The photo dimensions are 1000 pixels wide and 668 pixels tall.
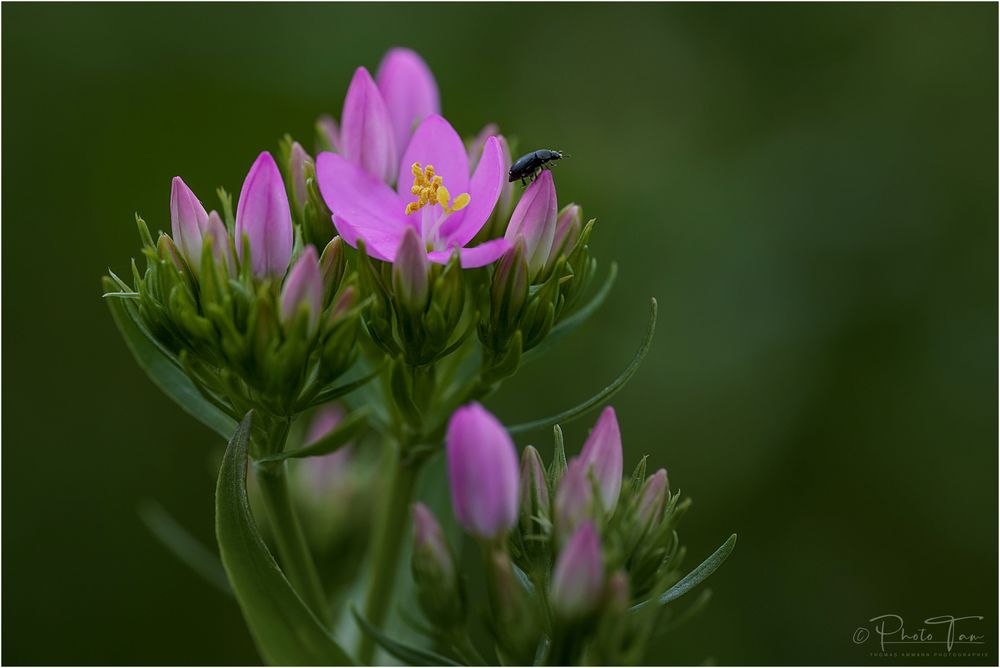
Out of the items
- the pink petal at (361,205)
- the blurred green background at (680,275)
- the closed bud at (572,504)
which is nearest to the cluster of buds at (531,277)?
the pink petal at (361,205)

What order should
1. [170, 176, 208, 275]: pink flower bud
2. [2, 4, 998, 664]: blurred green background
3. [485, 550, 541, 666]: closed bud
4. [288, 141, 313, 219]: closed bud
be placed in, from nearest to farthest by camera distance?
[485, 550, 541, 666]: closed bud < [170, 176, 208, 275]: pink flower bud < [288, 141, 313, 219]: closed bud < [2, 4, 998, 664]: blurred green background

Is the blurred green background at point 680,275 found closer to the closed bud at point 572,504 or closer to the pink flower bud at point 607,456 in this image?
the pink flower bud at point 607,456

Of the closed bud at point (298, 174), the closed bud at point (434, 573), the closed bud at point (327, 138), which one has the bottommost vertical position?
the closed bud at point (434, 573)

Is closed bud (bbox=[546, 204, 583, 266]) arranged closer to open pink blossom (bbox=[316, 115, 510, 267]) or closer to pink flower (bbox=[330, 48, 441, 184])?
open pink blossom (bbox=[316, 115, 510, 267])

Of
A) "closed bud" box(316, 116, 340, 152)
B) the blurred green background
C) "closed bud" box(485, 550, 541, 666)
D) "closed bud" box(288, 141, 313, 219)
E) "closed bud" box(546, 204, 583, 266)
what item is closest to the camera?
"closed bud" box(485, 550, 541, 666)

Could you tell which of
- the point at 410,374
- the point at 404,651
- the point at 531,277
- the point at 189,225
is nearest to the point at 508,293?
the point at 531,277

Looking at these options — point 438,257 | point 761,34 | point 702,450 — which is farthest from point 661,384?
point 438,257

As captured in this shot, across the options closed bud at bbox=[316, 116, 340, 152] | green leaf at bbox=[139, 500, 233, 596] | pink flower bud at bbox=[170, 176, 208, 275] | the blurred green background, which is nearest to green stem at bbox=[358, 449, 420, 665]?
green leaf at bbox=[139, 500, 233, 596]
